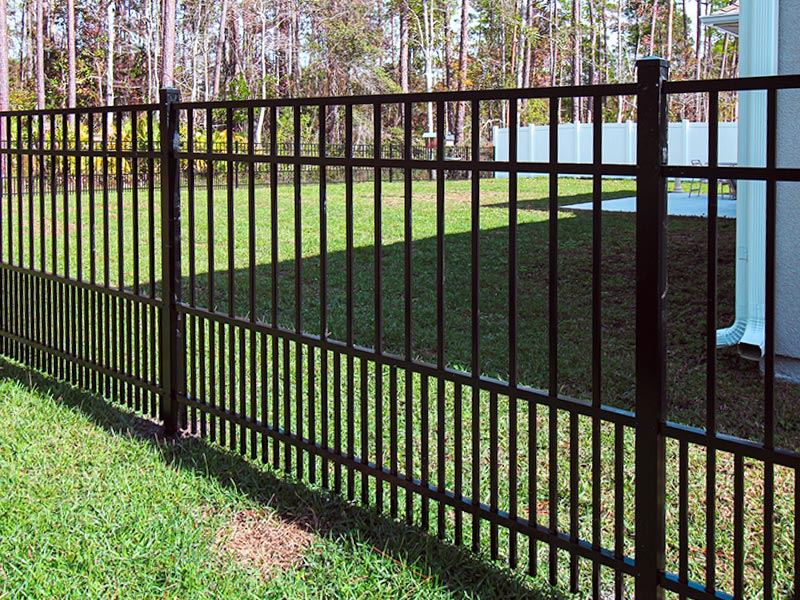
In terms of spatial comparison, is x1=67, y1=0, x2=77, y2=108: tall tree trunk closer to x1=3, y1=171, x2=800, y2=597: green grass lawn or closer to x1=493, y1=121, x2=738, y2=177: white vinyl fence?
x1=493, y1=121, x2=738, y2=177: white vinyl fence

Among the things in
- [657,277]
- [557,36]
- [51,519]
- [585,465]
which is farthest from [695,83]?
[557,36]

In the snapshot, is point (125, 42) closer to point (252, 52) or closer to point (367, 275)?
point (252, 52)

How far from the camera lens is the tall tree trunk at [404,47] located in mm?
40969

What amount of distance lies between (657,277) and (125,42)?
4774 centimetres

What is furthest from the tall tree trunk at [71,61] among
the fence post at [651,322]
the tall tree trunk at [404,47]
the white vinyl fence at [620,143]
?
the fence post at [651,322]

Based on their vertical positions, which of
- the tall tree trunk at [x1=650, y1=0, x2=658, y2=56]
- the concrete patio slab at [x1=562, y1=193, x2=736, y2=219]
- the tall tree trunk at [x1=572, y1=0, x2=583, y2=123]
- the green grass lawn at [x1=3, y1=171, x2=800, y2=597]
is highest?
the tall tree trunk at [x1=650, y1=0, x2=658, y2=56]

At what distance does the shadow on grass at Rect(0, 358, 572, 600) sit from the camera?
2.98 metres

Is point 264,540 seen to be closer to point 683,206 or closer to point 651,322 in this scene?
point 651,322

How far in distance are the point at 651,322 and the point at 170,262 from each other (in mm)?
2629

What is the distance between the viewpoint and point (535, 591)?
292cm

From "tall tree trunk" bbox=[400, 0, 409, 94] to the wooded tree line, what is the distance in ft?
0.40

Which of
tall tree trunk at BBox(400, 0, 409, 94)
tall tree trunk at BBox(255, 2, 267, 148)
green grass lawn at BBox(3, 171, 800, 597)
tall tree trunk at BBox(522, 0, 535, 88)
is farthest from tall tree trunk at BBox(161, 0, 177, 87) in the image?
tall tree trunk at BBox(522, 0, 535, 88)

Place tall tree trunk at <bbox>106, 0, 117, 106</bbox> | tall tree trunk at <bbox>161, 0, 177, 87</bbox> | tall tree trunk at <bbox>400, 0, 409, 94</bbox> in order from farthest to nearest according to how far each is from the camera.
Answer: tall tree trunk at <bbox>400, 0, 409, 94</bbox>, tall tree trunk at <bbox>106, 0, 117, 106</bbox>, tall tree trunk at <bbox>161, 0, 177, 87</bbox>

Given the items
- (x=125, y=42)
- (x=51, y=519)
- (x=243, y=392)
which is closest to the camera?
(x=51, y=519)
